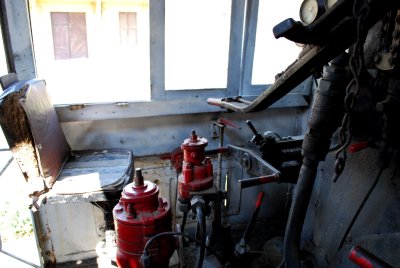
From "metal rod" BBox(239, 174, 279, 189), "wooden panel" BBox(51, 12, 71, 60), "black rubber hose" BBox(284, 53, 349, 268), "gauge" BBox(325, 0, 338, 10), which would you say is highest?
"gauge" BBox(325, 0, 338, 10)

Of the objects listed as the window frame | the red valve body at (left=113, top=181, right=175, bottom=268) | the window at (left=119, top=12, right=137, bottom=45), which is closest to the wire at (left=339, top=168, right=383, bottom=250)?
the red valve body at (left=113, top=181, right=175, bottom=268)

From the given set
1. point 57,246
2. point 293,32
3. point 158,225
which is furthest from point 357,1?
point 57,246

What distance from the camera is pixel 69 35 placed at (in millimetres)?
1813

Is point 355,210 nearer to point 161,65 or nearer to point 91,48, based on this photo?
point 161,65

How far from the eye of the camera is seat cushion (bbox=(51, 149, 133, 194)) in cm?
145

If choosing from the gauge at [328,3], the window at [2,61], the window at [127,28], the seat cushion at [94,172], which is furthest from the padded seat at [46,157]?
the gauge at [328,3]

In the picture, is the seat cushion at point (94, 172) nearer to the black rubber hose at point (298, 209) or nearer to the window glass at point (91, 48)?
the window glass at point (91, 48)

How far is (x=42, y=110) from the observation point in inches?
59.4

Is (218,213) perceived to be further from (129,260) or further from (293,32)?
(293,32)

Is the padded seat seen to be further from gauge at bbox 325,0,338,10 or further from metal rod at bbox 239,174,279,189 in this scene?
gauge at bbox 325,0,338,10

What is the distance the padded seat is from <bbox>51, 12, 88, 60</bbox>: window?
11.9 inches

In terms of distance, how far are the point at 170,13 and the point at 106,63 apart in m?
0.53

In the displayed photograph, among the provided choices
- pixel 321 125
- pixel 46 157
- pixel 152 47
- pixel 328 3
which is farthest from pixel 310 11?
pixel 46 157

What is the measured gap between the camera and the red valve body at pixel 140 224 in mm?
1098
